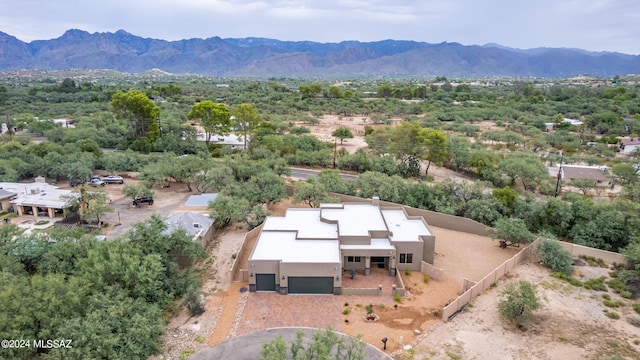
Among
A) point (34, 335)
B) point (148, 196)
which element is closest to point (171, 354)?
point (34, 335)

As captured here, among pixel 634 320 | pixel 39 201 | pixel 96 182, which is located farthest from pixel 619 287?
pixel 96 182

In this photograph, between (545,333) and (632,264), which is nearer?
(545,333)

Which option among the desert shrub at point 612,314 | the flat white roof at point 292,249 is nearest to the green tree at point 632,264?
the desert shrub at point 612,314

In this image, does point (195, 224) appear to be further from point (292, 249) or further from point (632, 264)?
point (632, 264)

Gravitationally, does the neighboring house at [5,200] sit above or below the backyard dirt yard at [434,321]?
above

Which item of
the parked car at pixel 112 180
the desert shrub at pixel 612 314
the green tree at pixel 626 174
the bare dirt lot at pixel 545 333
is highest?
the green tree at pixel 626 174

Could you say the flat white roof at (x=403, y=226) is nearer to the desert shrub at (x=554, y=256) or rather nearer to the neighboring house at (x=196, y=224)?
the desert shrub at (x=554, y=256)
